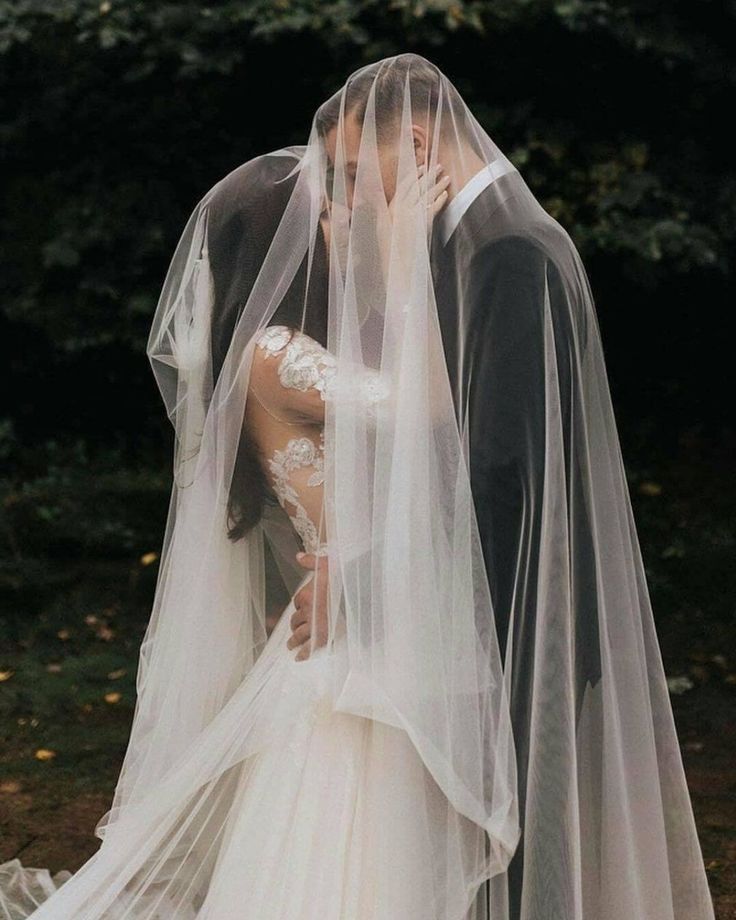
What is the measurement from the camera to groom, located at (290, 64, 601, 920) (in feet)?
8.05

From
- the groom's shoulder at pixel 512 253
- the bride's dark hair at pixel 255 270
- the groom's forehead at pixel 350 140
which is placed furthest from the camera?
the bride's dark hair at pixel 255 270

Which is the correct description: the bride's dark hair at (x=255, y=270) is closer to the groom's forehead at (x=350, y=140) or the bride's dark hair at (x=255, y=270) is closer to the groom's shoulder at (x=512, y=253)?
the groom's forehead at (x=350, y=140)

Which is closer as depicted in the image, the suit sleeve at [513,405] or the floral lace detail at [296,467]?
the suit sleeve at [513,405]

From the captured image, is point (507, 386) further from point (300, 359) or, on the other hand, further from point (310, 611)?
point (310, 611)

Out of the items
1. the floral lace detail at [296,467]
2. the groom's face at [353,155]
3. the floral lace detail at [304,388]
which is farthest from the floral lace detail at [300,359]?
the groom's face at [353,155]

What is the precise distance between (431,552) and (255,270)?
693 millimetres

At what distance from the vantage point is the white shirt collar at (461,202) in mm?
2512

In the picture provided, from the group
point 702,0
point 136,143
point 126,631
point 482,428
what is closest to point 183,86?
point 136,143

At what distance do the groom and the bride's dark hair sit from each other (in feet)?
0.87

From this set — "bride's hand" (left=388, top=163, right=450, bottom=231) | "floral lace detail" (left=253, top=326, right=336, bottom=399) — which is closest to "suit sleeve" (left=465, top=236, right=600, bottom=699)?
"bride's hand" (left=388, top=163, right=450, bottom=231)

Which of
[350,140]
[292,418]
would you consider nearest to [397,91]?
[350,140]

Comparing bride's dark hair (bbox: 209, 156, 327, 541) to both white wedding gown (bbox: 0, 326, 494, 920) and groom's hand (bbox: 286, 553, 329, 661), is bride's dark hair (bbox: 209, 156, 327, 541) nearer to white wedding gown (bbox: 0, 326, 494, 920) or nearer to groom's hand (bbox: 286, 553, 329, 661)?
white wedding gown (bbox: 0, 326, 494, 920)

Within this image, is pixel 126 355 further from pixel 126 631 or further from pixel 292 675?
pixel 292 675

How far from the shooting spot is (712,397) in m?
8.47
